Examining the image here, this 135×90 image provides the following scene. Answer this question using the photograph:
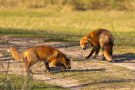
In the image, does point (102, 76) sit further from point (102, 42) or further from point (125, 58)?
point (125, 58)

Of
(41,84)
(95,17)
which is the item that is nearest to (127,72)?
(41,84)

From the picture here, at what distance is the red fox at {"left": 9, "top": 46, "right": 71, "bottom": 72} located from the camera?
14.5 meters

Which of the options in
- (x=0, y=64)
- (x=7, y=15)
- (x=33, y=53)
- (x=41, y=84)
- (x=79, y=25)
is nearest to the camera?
(x=41, y=84)

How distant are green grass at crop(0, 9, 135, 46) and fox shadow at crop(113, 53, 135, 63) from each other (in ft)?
25.6

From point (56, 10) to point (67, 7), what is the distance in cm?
109

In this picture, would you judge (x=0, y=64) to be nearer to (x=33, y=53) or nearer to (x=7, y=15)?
(x=33, y=53)

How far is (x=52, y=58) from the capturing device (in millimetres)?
14695

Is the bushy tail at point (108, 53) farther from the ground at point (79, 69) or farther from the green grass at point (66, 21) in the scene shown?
the green grass at point (66, 21)

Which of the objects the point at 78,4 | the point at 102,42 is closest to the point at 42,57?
the point at 102,42

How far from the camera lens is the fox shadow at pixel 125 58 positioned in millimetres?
16984

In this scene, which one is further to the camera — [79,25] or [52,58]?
[79,25]

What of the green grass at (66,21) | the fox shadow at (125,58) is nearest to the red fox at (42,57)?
the fox shadow at (125,58)

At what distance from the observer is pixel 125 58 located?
1745 centimetres

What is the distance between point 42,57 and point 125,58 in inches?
141
